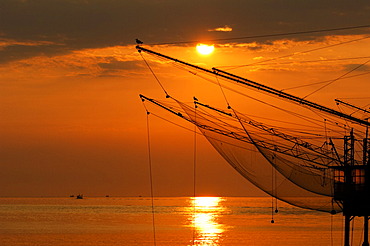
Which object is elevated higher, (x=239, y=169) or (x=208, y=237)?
(x=208, y=237)

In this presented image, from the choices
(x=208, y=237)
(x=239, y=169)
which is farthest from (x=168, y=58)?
(x=208, y=237)

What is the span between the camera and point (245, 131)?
133 ft

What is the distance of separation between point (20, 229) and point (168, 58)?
227ft

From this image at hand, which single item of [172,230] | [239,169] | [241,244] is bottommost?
[239,169]

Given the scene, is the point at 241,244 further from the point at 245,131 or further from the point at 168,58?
the point at 168,58

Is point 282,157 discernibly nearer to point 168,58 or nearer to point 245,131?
point 245,131

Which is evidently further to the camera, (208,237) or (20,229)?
(20,229)

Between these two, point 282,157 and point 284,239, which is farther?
point 284,239

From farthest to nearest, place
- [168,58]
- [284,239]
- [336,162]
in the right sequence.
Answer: [284,239]
[336,162]
[168,58]

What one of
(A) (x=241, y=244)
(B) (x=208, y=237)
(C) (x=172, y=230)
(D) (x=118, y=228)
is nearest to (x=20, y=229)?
(D) (x=118, y=228)

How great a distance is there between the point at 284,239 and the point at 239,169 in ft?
139

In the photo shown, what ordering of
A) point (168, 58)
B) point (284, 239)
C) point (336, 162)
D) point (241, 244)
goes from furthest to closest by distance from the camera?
point (284, 239)
point (241, 244)
point (336, 162)
point (168, 58)

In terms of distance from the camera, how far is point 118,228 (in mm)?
98500

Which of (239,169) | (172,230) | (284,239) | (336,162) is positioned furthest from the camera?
(172,230)
